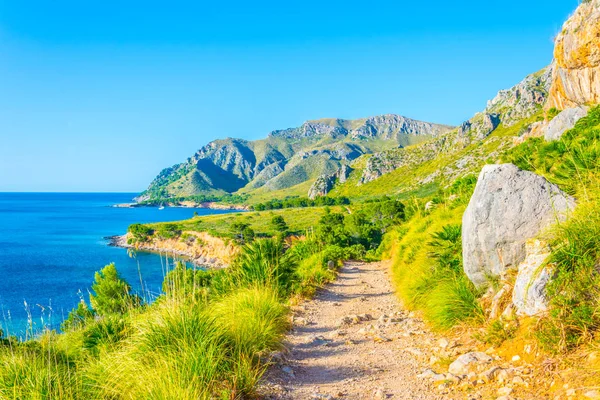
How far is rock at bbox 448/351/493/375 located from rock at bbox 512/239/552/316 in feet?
2.58

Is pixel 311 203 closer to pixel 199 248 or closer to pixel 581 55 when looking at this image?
pixel 199 248

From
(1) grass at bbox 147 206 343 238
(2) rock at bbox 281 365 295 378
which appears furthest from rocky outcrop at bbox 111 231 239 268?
(2) rock at bbox 281 365 295 378

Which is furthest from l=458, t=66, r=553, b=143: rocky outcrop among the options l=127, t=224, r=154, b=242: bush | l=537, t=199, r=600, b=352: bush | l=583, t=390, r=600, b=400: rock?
l=583, t=390, r=600, b=400: rock

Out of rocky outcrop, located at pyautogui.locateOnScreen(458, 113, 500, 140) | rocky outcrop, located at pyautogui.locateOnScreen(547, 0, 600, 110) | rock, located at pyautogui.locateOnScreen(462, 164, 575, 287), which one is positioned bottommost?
rock, located at pyautogui.locateOnScreen(462, 164, 575, 287)

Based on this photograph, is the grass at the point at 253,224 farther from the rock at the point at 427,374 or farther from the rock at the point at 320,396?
the rock at the point at 320,396

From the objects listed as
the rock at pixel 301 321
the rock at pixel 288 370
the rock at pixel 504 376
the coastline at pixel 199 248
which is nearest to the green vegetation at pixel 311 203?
the coastline at pixel 199 248

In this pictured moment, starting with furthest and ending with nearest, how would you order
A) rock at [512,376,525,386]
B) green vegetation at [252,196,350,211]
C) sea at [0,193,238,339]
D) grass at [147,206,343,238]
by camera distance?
green vegetation at [252,196,350,211] → grass at [147,206,343,238] → sea at [0,193,238,339] → rock at [512,376,525,386]

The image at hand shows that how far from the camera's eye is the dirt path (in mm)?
5156

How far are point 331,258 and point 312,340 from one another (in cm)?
1021

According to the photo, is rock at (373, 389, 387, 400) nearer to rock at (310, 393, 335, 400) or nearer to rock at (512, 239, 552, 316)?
→ rock at (310, 393, 335, 400)

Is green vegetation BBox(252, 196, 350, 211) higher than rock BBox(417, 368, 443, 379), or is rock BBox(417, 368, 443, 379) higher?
rock BBox(417, 368, 443, 379)

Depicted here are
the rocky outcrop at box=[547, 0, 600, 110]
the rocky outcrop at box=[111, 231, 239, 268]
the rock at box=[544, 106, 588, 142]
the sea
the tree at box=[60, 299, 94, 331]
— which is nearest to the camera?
the tree at box=[60, 299, 94, 331]

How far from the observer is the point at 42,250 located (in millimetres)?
96625

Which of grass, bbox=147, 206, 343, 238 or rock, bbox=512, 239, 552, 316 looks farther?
grass, bbox=147, 206, 343, 238
